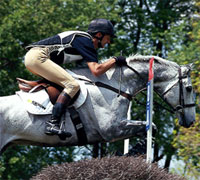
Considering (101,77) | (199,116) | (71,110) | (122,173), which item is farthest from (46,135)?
(199,116)

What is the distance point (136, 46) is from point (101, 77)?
1682 centimetres

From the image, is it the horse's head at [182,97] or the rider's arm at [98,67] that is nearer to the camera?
the rider's arm at [98,67]

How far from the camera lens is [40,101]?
21.6 ft

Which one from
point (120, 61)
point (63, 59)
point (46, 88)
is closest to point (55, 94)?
point (46, 88)

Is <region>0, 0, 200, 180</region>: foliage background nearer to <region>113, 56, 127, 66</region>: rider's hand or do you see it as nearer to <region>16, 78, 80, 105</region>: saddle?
<region>113, 56, 127, 66</region>: rider's hand

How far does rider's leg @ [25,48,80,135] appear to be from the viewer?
6.45 meters

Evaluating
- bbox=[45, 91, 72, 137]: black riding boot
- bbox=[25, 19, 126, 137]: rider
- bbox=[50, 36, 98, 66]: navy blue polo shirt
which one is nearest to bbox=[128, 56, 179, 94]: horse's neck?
bbox=[25, 19, 126, 137]: rider

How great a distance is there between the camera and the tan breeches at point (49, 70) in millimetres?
6602

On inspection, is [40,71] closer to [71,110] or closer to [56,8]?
[71,110]

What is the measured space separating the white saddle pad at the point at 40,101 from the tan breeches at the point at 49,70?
13cm

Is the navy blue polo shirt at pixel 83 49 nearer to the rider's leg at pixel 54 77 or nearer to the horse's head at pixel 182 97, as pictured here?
the rider's leg at pixel 54 77

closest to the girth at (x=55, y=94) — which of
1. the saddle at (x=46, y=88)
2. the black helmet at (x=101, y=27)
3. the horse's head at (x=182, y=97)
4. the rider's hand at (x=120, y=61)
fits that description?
the saddle at (x=46, y=88)

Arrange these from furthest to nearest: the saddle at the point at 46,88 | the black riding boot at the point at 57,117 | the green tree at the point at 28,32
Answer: the green tree at the point at 28,32 < the saddle at the point at 46,88 < the black riding boot at the point at 57,117

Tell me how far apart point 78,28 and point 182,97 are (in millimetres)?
13326
